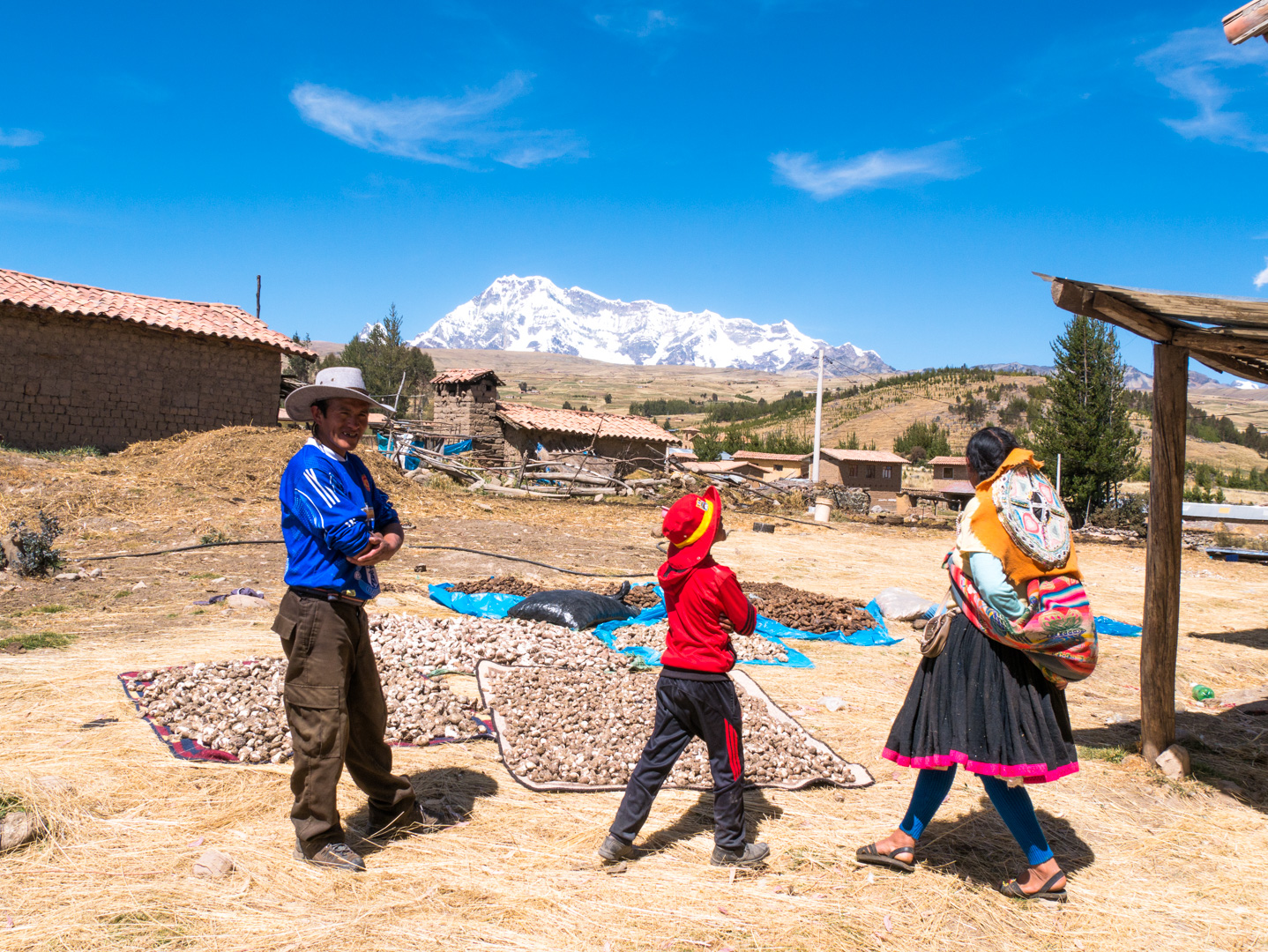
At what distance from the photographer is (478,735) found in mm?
4742

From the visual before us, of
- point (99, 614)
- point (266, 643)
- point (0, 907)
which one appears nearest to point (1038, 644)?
point (0, 907)

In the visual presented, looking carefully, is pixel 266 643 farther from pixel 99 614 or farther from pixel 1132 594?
pixel 1132 594

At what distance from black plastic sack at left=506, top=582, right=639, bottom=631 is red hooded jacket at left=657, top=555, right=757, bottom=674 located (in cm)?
417

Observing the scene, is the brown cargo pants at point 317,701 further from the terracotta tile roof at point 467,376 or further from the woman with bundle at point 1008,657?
the terracotta tile roof at point 467,376

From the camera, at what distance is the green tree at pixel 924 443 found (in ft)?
166

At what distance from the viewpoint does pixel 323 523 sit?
2.98 metres

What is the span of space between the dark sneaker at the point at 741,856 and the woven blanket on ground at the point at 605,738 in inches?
33.3

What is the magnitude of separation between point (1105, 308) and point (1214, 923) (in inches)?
123

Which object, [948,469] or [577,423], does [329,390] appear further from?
[948,469]

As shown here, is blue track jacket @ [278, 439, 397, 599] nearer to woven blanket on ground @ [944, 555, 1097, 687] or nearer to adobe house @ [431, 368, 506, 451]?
woven blanket on ground @ [944, 555, 1097, 687]

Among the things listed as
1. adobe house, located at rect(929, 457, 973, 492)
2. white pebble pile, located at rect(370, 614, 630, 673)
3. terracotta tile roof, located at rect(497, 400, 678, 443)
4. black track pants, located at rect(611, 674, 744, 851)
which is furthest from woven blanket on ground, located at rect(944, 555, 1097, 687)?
adobe house, located at rect(929, 457, 973, 492)

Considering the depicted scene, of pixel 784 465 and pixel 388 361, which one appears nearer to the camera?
pixel 784 465

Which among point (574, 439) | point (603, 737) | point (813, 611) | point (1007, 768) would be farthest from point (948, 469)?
point (1007, 768)

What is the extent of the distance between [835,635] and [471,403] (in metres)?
20.2
